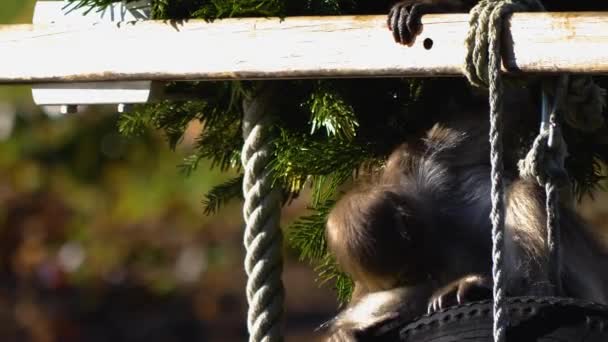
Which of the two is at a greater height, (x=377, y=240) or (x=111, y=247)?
(x=111, y=247)

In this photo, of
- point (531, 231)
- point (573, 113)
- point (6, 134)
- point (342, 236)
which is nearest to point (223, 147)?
point (342, 236)

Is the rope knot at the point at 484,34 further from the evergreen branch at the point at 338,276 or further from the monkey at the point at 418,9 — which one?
the evergreen branch at the point at 338,276

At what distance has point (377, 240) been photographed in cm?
216

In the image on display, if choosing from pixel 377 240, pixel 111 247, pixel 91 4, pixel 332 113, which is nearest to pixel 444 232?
pixel 377 240

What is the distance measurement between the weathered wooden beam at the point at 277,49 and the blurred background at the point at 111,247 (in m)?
3.64

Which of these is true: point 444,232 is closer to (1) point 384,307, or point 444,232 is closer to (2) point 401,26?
(1) point 384,307

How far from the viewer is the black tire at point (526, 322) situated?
5.49 ft

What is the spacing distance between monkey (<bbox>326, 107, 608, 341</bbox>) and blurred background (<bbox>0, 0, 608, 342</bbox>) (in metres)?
3.56

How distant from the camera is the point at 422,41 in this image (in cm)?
183

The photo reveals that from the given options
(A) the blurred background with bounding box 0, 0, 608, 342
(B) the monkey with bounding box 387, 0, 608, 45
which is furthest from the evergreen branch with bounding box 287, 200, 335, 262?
(A) the blurred background with bounding box 0, 0, 608, 342

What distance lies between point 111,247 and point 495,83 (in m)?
4.82

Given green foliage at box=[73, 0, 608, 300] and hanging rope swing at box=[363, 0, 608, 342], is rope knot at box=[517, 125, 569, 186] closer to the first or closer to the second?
hanging rope swing at box=[363, 0, 608, 342]

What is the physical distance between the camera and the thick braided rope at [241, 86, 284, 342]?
212 centimetres

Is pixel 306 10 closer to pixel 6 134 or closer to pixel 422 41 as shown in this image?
pixel 422 41
